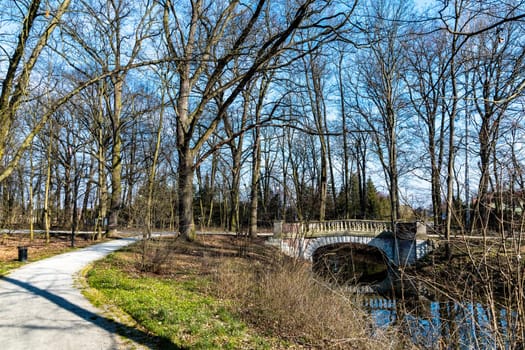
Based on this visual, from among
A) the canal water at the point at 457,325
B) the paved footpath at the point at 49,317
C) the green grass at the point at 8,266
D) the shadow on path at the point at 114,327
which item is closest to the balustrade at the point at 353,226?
the green grass at the point at 8,266

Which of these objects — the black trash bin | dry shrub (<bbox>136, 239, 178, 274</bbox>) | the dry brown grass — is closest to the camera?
the dry brown grass

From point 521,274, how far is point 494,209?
60cm

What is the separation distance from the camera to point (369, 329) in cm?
562

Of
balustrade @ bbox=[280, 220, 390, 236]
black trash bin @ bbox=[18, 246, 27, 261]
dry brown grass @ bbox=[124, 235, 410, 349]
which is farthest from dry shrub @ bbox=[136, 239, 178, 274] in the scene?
balustrade @ bbox=[280, 220, 390, 236]

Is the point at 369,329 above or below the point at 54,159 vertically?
below

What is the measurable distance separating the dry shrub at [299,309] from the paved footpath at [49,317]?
2.61 m

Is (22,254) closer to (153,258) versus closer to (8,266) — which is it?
(8,266)

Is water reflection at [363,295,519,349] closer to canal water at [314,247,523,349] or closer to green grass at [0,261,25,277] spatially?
canal water at [314,247,523,349]

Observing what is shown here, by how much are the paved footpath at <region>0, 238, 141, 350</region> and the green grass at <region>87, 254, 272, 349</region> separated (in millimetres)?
531

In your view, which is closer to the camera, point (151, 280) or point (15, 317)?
point (15, 317)

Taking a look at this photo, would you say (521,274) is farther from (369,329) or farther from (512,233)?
(369,329)

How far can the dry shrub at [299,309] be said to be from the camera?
5.71 metres

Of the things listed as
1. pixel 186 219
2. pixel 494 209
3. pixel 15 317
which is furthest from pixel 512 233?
pixel 186 219

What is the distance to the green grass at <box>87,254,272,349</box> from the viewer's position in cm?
536
